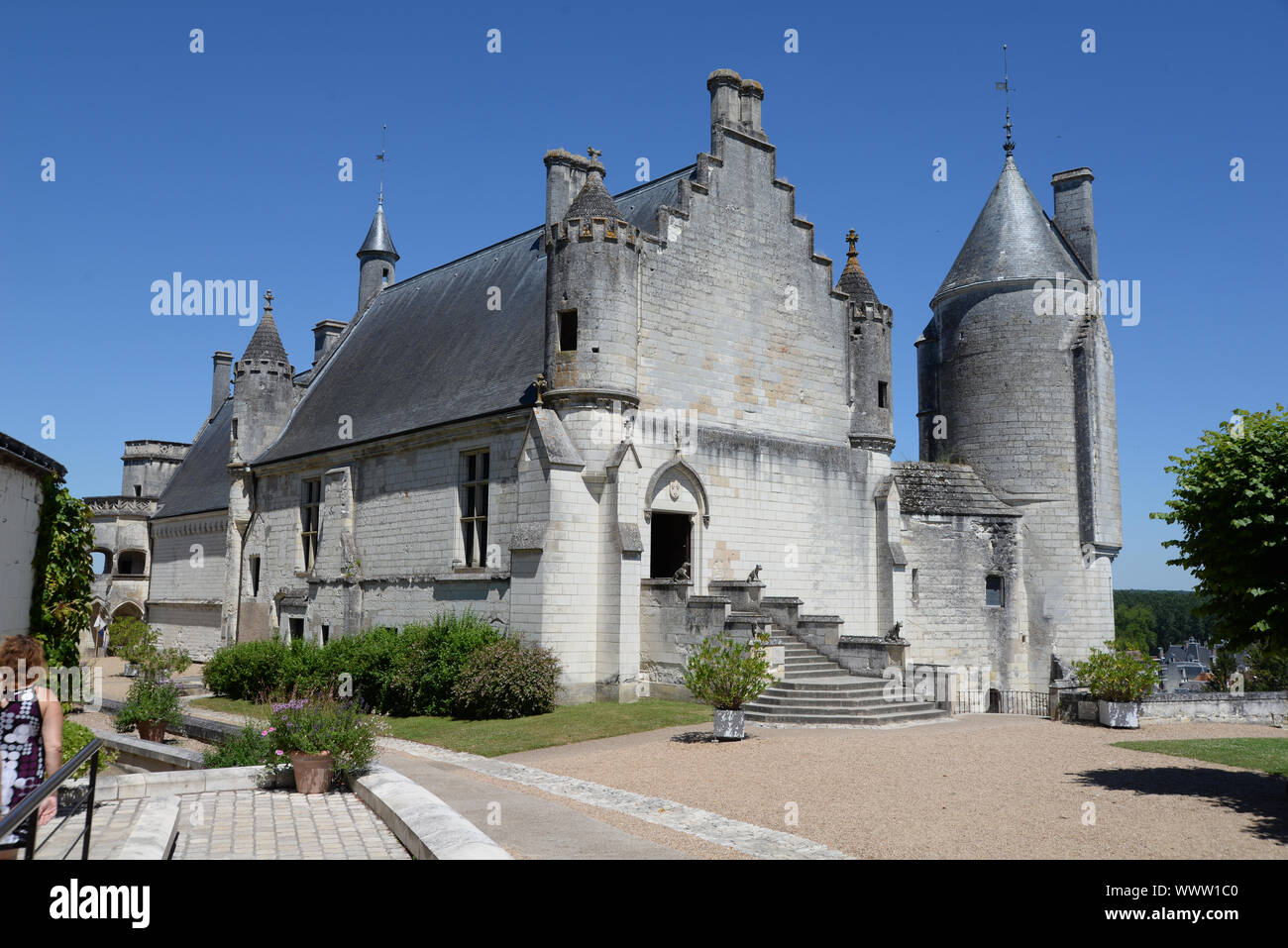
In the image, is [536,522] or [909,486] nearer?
[536,522]

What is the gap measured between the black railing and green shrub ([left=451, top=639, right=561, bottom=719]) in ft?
39.3

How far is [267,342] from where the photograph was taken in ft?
107

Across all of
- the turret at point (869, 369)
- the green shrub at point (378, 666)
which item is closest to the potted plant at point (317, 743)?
the green shrub at point (378, 666)

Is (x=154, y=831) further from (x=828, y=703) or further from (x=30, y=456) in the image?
(x=828, y=703)

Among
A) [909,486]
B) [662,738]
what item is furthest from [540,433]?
[909,486]

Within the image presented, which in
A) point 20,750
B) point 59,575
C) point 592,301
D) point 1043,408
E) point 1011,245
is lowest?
point 20,750

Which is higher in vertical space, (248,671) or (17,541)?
(17,541)

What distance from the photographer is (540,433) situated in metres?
19.9

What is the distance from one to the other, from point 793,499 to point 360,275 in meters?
22.4

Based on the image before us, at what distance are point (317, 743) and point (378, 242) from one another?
30.3 metres

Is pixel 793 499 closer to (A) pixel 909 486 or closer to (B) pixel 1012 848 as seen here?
(A) pixel 909 486

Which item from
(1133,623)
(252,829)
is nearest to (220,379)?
(252,829)

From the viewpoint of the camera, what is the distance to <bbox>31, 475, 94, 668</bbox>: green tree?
14.8m

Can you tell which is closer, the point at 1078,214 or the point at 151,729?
the point at 151,729
